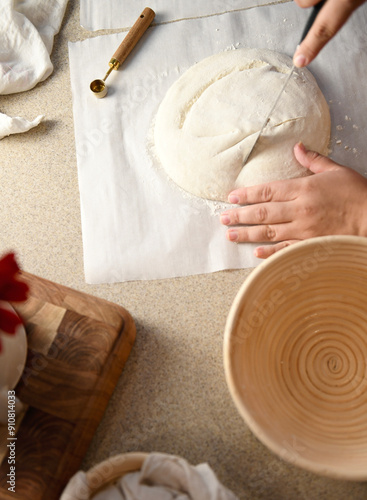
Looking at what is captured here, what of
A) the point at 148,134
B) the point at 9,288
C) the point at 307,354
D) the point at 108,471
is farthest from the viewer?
the point at 148,134

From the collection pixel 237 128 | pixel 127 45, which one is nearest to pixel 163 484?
pixel 237 128

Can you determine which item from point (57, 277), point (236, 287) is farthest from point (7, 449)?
point (236, 287)

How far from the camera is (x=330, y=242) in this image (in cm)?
54

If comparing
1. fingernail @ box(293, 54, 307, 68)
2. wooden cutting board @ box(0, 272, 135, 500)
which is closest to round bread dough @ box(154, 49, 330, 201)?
fingernail @ box(293, 54, 307, 68)

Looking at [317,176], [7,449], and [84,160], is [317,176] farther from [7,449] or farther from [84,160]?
[7,449]

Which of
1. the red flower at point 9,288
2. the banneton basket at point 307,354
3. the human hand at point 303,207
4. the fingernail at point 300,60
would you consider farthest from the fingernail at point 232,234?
the red flower at point 9,288

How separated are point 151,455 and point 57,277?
0.33 meters

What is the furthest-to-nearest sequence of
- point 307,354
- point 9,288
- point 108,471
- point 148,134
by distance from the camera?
point 148,134, point 307,354, point 108,471, point 9,288

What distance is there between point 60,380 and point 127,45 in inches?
23.8

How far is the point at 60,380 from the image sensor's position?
23.1 inches

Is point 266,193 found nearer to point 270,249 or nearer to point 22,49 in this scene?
point 270,249

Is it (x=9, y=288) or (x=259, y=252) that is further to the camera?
(x=259, y=252)

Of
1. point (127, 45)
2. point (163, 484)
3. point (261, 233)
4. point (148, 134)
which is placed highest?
point (127, 45)

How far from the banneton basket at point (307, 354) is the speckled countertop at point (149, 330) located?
9 cm
